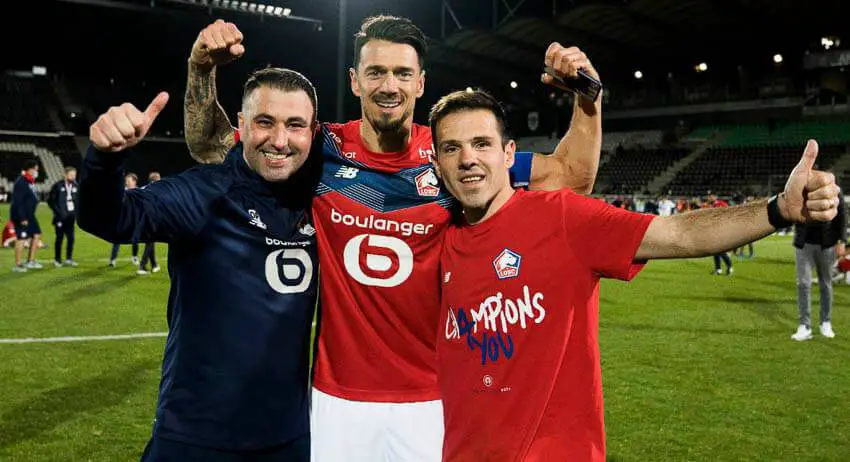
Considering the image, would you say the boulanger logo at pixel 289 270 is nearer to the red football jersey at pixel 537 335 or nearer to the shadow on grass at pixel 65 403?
the red football jersey at pixel 537 335

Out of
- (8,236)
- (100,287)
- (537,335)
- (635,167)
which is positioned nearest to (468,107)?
(537,335)

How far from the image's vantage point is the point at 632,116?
5178 centimetres

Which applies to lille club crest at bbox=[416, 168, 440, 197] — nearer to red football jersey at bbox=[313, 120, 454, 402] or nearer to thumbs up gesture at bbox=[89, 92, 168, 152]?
red football jersey at bbox=[313, 120, 454, 402]

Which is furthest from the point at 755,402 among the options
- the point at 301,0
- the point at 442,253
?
the point at 301,0

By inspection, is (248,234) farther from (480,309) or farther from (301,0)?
(301,0)

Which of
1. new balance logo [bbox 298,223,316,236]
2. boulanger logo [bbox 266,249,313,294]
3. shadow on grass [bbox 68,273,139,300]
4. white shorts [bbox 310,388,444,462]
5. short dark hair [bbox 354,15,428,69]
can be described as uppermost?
short dark hair [bbox 354,15,428,69]

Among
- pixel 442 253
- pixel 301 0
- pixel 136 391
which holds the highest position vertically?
pixel 301 0

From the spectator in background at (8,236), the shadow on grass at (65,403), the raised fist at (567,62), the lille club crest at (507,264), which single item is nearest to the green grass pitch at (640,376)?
the shadow on grass at (65,403)

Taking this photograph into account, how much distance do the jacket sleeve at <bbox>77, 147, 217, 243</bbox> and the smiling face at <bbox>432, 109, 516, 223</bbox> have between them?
957mm

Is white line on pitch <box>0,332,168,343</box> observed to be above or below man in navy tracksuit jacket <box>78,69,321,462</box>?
below

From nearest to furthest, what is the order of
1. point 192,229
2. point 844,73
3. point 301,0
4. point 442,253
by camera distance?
1. point 192,229
2. point 442,253
3. point 301,0
4. point 844,73

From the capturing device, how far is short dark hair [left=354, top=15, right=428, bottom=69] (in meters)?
3.23

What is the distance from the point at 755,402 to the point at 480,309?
184 inches

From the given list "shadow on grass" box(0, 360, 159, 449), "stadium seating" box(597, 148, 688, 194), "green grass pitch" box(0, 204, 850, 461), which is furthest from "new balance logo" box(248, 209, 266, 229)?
"stadium seating" box(597, 148, 688, 194)
